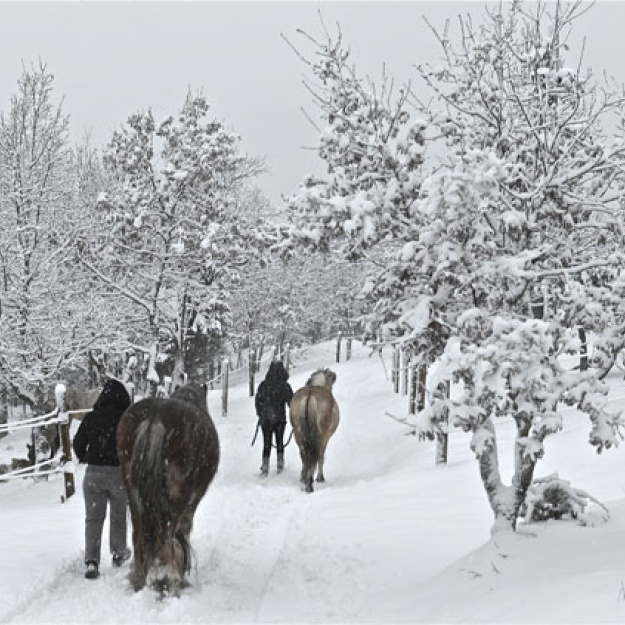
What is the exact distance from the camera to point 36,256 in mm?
16031

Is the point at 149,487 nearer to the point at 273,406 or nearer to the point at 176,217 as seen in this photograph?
the point at 273,406

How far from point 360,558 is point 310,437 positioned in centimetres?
400

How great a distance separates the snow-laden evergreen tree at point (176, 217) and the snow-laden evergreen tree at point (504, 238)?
12.1m

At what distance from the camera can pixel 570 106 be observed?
236 inches

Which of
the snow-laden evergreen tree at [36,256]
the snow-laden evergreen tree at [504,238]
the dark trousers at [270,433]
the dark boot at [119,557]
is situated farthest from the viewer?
the snow-laden evergreen tree at [36,256]

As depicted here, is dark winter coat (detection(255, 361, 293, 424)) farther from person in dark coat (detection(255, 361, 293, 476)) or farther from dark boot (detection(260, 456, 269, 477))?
dark boot (detection(260, 456, 269, 477))

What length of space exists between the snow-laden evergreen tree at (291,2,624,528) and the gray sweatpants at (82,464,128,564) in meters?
2.80

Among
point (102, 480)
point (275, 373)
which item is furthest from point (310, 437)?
point (102, 480)

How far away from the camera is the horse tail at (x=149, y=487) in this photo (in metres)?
5.27

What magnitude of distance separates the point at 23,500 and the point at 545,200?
9629 millimetres

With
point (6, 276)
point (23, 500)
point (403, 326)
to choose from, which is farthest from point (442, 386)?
point (6, 276)

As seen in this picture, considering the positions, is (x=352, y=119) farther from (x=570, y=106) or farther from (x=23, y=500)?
(x=23, y=500)

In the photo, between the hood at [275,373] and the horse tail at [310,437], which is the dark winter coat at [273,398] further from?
the horse tail at [310,437]

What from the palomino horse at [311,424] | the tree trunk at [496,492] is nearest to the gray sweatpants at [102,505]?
the tree trunk at [496,492]
